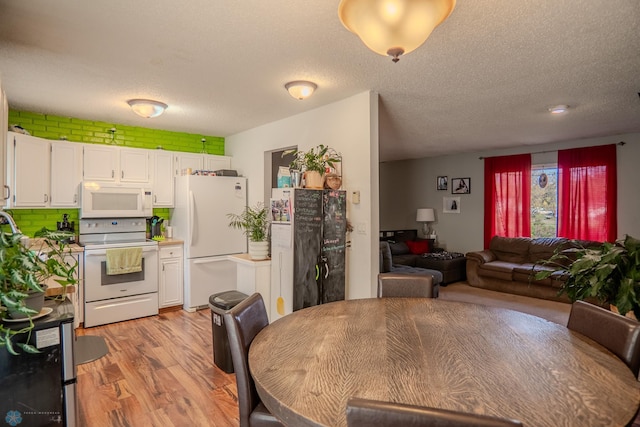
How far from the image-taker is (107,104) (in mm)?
A: 3703

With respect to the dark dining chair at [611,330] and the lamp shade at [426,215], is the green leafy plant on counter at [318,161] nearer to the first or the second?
the dark dining chair at [611,330]

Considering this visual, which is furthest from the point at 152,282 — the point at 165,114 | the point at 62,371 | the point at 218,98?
the point at 62,371

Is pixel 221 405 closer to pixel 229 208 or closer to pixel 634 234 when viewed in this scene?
pixel 229 208

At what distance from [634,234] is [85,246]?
23.5ft

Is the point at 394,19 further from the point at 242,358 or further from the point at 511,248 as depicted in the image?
the point at 511,248

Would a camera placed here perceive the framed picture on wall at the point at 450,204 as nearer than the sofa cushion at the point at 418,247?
No

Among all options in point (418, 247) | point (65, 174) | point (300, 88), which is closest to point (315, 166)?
point (300, 88)

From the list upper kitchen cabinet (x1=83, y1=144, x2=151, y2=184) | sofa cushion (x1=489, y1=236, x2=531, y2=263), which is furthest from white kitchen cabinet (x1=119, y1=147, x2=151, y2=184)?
sofa cushion (x1=489, y1=236, x2=531, y2=263)

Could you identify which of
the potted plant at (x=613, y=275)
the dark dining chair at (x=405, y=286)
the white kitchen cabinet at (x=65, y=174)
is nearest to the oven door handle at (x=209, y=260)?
the white kitchen cabinet at (x=65, y=174)

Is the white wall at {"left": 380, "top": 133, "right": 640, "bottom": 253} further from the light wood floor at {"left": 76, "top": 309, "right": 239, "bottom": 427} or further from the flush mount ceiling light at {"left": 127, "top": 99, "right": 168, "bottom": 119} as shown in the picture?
the flush mount ceiling light at {"left": 127, "top": 99, "right": 168, "bottom": 119}

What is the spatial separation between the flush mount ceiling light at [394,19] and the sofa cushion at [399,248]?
5233 mm

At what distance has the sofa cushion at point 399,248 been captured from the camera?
6.54 m

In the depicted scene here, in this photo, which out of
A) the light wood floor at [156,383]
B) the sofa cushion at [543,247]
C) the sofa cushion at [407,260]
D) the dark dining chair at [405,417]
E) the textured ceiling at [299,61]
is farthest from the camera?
the sofa cushion at [407,260]

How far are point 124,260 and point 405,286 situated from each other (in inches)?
129
